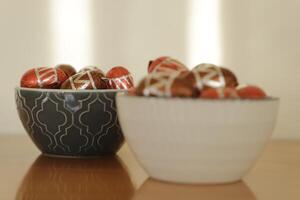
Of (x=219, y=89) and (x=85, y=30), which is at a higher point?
(x=219, y=89)

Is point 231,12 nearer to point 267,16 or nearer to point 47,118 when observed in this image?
point 267,16

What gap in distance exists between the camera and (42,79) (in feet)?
2.76

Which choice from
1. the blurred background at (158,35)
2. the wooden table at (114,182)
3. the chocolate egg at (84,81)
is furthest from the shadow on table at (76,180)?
the blurred background at (158,35)

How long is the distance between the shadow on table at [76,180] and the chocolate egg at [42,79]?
0.10 meters

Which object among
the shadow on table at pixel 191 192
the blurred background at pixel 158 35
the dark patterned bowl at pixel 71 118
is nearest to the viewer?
the shadow on table at pixel 191 192

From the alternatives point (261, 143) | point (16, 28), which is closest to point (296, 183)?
point (261, 143)

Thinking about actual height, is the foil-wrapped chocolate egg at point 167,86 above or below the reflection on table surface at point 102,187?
above

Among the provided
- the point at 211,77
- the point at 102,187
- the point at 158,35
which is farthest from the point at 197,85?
the point at 158,35

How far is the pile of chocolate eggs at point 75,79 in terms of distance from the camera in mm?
837

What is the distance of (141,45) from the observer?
Result: 1471mm

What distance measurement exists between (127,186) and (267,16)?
0.93 metres

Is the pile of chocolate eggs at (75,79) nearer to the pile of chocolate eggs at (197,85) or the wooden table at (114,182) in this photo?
the wooden table at (114,182)

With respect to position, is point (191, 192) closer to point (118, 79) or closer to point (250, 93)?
point (250, 93)

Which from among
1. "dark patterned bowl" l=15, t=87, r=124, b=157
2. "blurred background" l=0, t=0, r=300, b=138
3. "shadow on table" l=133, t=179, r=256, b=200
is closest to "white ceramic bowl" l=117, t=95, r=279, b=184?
"shadow on table" l=133, t=179, r=256, b=200
